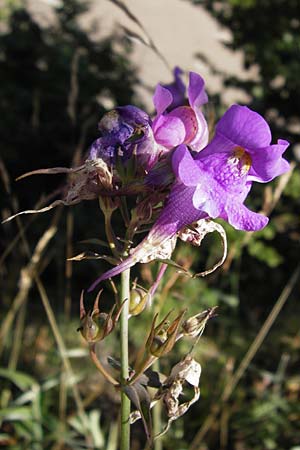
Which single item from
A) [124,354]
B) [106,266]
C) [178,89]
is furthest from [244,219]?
[106,266]

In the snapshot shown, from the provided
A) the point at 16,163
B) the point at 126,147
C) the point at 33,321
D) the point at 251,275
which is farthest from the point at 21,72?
the point at 126,147

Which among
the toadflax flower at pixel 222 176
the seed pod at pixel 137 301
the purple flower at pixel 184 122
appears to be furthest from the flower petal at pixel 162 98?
the seed pod at pixel 137 301

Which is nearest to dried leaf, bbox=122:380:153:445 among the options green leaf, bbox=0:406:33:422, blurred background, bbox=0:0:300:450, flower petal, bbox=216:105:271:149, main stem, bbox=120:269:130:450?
main stem, bbox=120:269:130:450

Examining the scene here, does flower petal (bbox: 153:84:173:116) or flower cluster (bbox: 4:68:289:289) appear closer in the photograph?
flower cluster (bbox: 4:68:289:289)

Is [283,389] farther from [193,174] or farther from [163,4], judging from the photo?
[163,4]

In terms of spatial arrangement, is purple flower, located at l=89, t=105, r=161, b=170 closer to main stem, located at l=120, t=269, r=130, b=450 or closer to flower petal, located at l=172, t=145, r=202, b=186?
flower petal, located at l=172, t=145, r=202, b=186

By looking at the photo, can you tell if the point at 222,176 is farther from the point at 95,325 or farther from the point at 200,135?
the point at 95,325

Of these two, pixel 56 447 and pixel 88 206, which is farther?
pixel 88 206

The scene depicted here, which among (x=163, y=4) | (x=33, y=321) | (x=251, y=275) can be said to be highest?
(x=251, y=275)
